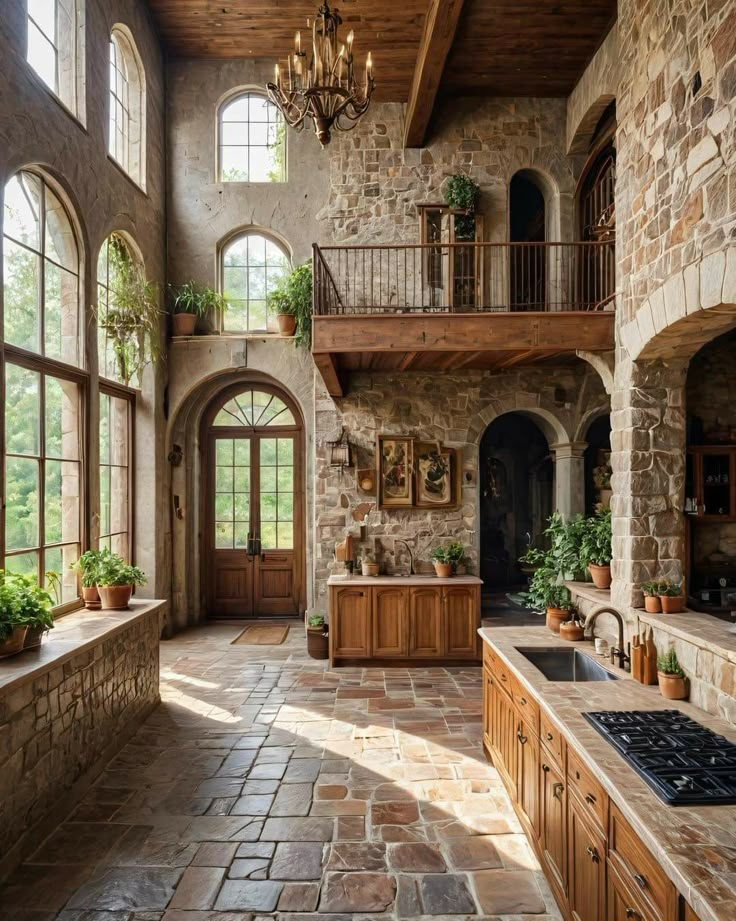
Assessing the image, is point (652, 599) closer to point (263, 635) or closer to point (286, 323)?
point (263, 635)

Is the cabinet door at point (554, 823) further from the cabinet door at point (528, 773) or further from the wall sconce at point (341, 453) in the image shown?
the wall sconce at point (341, 453)

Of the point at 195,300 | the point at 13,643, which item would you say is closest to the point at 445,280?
the point at 195,300

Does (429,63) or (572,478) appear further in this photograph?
(572,478)

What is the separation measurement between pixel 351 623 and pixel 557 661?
122 inches

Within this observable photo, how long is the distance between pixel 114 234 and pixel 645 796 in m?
7.18

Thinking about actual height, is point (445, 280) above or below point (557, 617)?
above

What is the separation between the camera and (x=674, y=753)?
8.59 feet

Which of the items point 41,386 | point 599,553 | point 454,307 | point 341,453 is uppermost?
point 454,307

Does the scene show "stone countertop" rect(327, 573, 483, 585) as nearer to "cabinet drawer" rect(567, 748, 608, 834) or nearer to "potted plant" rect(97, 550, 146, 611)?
"potted plant" rect(97, 550, 146, 611)

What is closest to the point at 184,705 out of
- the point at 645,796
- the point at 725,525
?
the point at 645,796

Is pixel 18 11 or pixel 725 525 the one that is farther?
pixel 725 525

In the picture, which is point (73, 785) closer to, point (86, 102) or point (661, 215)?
point (661, 215)

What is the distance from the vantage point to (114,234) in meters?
7.14

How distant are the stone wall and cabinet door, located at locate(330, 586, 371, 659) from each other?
7.14 ft
